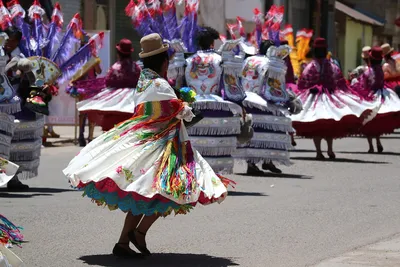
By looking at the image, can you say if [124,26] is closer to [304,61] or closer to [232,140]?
[304,61]

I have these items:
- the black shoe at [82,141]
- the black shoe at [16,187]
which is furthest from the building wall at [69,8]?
the black shoe at [16,187]

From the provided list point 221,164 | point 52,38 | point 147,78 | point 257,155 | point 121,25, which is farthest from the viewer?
point 121,25

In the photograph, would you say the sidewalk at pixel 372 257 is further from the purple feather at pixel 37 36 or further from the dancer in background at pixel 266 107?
the purple feather at pixel 37 36

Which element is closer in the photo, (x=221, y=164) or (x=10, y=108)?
(x=10, y=108)

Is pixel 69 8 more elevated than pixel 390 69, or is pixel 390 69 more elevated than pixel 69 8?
pixel 69 8

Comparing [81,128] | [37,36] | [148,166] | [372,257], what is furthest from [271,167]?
[148,166]

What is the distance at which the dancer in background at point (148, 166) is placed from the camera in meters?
8.34

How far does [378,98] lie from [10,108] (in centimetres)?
960

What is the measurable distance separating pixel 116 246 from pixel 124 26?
2351cm

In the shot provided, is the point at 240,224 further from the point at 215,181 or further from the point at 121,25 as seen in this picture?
the point at 121,25

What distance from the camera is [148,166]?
841cm

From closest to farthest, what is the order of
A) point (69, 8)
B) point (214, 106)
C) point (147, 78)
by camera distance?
point (147, 78)
point (214, 106)
point (69, 8)

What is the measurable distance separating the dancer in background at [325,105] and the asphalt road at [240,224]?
9.59ft

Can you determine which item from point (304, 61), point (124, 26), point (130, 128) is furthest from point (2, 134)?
point (124, 26)
